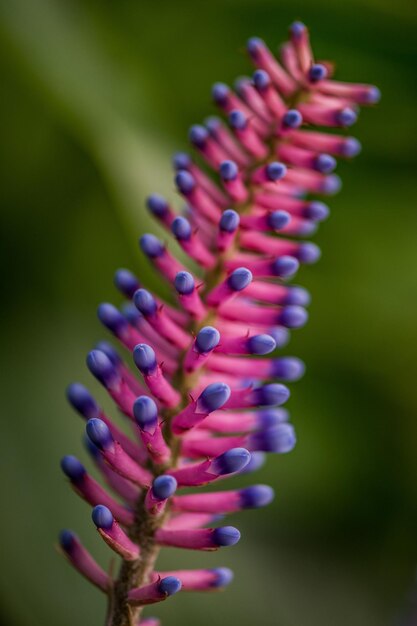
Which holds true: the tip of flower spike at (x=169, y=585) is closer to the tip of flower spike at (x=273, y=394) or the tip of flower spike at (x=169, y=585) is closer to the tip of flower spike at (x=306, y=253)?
the tip of flower spike at (x=273, y=394)

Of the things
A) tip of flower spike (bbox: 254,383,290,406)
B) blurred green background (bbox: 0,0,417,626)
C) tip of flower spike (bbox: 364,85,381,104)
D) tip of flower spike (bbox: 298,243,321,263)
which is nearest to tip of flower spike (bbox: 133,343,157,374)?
tip of flower spike (bbox: 254,383,290,406)

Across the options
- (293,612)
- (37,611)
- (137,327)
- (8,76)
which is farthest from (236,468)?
(8,76)

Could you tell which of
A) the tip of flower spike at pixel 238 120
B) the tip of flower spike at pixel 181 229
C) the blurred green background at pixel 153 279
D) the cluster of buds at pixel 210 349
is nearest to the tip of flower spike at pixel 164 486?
the cluster of buds at pixel 210 349

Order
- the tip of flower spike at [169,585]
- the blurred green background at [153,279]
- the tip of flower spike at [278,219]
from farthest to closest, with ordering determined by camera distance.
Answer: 1. the blurred green background at [153,279]
2. the tip of flower spike at [278,219]
3. the tip of flower spike at [169,585]

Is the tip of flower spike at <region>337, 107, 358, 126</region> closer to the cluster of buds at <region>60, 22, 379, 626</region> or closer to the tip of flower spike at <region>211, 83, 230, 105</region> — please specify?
the cluster of buds at <region>60, 22, 379, 626</region>

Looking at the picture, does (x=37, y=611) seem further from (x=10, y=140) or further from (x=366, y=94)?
(x=366, y=94)

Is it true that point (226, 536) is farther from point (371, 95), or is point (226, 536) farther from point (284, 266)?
point (371, 95)
